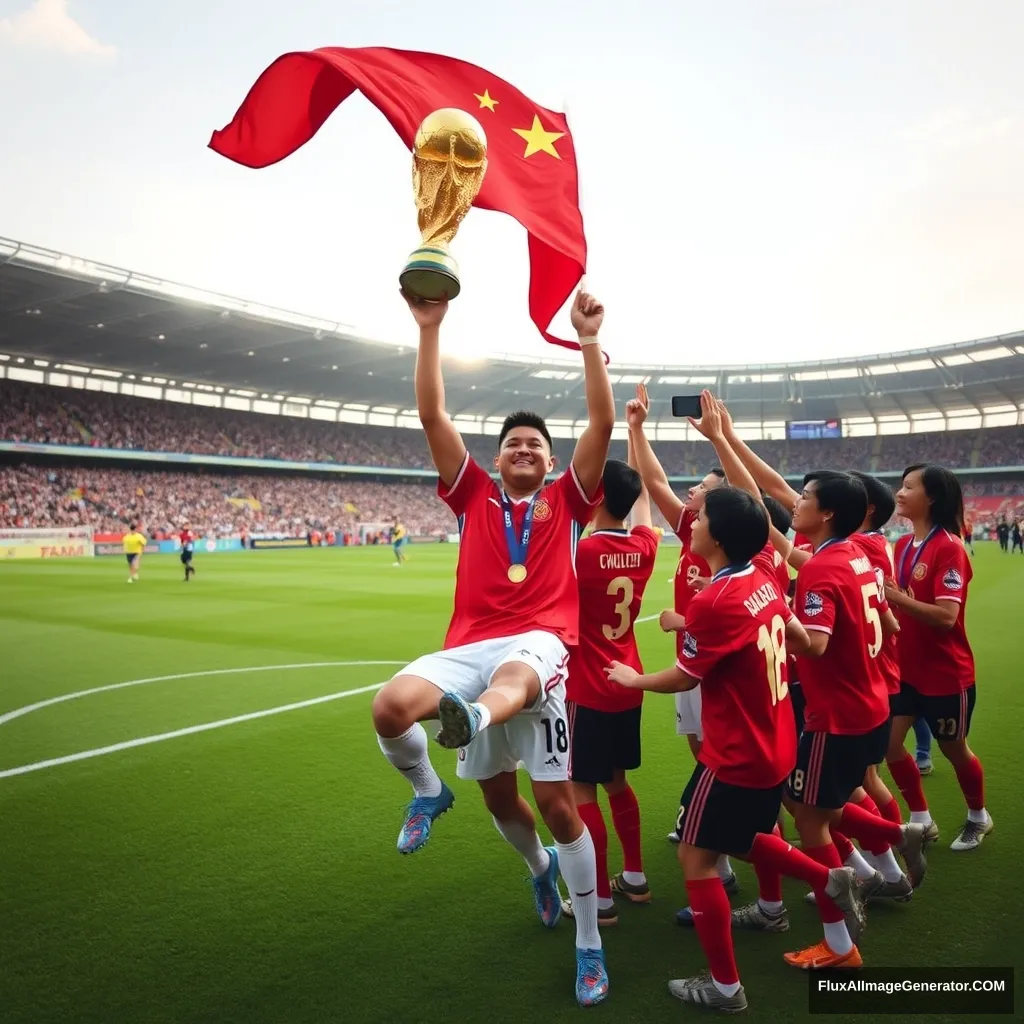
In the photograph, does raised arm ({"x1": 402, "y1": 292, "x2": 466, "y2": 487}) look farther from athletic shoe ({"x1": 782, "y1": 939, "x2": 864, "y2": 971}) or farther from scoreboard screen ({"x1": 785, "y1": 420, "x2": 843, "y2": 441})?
scoreboard screen ({"x1": 785, "y1": 420, "x2": 843, "y2": 441})

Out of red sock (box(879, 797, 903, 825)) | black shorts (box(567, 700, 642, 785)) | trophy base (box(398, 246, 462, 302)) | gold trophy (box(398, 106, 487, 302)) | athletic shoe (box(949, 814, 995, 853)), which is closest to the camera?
trophy base (box(398, 246, 462, 302))

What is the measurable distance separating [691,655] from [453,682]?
93 cm

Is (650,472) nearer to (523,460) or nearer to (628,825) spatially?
(523,460)

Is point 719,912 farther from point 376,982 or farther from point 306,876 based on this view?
point 306,876

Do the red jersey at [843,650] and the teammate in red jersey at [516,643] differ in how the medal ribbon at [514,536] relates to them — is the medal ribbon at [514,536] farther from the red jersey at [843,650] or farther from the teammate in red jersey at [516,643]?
the red jersey at [843,650]

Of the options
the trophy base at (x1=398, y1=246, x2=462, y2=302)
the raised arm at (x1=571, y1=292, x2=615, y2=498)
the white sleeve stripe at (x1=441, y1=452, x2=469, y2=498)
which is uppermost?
the trophy base at (x1=398, y1=246, x2=462, y2=302)

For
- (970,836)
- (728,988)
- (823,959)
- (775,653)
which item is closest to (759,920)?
(823,959)

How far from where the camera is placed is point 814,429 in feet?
220

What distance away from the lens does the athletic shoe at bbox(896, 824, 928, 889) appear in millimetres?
3760

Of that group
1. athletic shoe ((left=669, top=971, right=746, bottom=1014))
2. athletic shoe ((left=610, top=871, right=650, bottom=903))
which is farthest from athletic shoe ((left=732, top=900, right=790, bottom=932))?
athletic shoe ((left=669, top=971, right=746, bottom=1014))

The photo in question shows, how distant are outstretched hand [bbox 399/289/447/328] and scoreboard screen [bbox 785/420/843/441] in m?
68.5

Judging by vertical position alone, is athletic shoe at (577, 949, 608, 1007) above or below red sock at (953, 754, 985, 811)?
below

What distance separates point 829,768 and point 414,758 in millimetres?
1850

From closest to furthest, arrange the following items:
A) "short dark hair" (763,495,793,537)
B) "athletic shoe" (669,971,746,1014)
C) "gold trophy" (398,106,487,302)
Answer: "athletic shoe" (669,971,746,1014) < "gold trophy" (398,106,487,302) < "short dark hair" (763,495,793,537)
